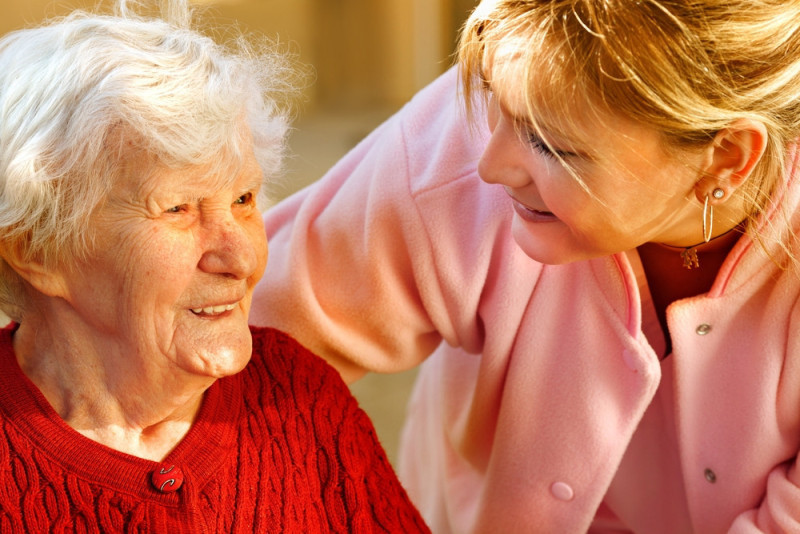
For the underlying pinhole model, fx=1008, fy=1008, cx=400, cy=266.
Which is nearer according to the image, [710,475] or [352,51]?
[710,475]

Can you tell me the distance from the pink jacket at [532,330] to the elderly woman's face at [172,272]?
32cm

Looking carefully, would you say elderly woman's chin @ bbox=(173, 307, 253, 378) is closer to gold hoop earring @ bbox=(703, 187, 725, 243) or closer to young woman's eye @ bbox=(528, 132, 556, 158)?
young woman's eye @ bbox=(528, 132, 556, 158)

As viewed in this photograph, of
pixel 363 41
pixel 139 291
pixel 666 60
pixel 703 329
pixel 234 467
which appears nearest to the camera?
pixel 666 60

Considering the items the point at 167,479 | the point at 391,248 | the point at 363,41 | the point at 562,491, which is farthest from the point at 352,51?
the point at 167,479

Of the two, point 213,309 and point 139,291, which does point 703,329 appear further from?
point 139,291

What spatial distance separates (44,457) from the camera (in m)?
1.41

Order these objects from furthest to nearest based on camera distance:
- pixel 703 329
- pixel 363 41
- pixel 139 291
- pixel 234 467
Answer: pixel 363 41 < pixel 703 329 < pixel 234 467 < pixel 139 291

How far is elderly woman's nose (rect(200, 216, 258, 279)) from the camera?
4.76ft

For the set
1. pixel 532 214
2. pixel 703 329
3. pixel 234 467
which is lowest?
pixel 234 467

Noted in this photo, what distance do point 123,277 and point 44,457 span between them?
27cm

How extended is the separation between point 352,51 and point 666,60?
4081 millimetres

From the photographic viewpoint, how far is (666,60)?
1.30m

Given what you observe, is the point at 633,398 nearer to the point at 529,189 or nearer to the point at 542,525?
the point at 542,525

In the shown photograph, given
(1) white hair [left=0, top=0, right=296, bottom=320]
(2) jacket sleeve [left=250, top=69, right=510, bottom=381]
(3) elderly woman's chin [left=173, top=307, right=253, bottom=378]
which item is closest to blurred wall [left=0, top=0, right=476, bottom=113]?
(2) jacket sleeve [left=250, top=69, right=510, bottom=381]
